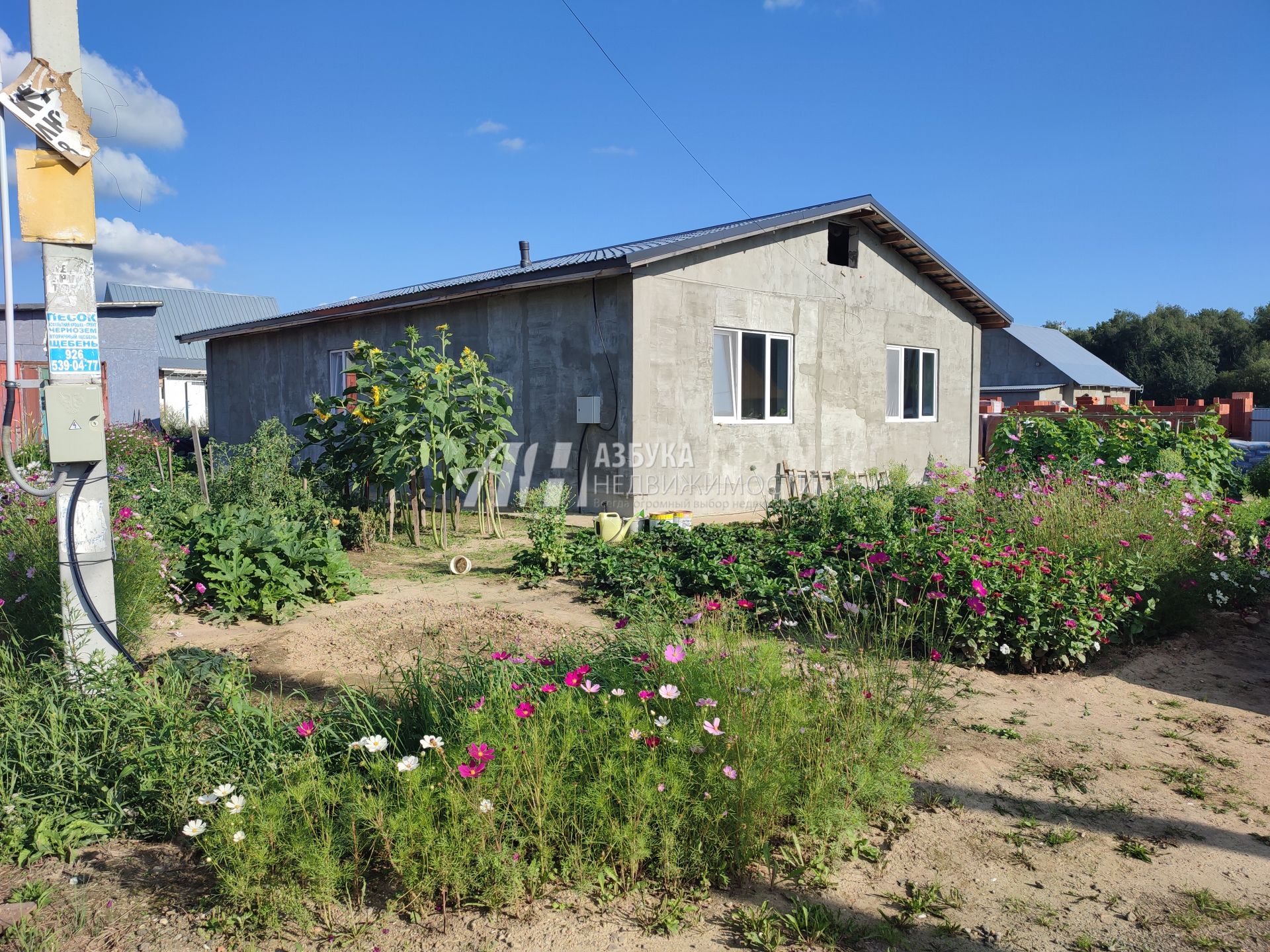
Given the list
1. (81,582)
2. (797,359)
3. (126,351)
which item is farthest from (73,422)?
(126,351)

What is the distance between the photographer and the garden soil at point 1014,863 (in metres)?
2.46

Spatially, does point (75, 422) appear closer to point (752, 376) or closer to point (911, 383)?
point (752, 376)

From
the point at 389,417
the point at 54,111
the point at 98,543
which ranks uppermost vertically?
the point at 54,111

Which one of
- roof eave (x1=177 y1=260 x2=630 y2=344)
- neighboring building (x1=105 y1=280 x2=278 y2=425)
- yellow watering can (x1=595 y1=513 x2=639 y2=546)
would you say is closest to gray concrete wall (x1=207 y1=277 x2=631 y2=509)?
roof eave (x1=177 y1=260 x2=630 y2=344)

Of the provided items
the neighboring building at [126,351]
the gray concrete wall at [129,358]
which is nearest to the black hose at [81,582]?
the neighboring building at [126,351]

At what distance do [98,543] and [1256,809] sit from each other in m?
5.10

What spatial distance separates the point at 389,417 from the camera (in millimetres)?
8523

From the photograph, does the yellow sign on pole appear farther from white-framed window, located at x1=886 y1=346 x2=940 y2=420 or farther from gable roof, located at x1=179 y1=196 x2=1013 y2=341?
white-framed window, located at x1=886 y1=346 x2=940 y2=420

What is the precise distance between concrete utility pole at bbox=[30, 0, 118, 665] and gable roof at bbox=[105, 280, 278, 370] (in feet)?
116

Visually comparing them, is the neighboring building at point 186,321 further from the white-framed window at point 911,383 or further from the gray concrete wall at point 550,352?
the white-framed window at point 911,383

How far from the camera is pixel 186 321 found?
38.8m

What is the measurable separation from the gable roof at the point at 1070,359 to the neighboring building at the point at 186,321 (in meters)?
33.8

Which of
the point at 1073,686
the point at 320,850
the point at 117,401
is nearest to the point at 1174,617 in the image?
the point at 1073,686

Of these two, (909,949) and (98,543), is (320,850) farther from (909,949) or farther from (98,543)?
(98,543)
